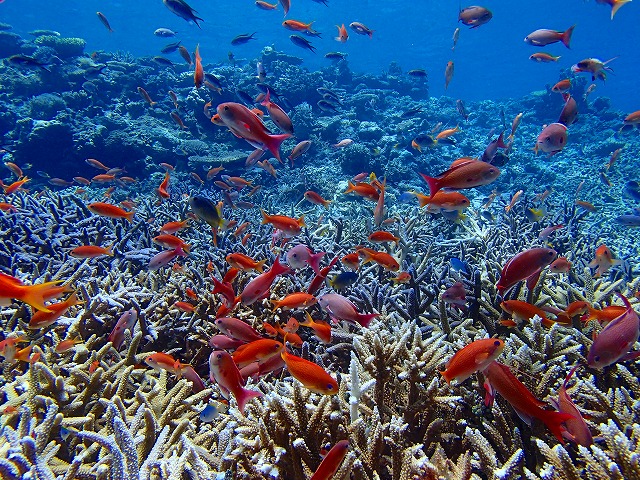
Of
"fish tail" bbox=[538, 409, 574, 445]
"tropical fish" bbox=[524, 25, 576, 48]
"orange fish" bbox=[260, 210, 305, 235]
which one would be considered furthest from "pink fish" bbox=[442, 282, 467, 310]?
"tropical fish" bbox=[524, 25, 576, 48]

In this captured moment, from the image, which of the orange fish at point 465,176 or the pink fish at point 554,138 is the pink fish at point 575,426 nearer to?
the orange fish at point 465,176

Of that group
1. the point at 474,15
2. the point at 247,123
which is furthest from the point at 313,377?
the point at 474,15

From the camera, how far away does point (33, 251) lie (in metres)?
4.73

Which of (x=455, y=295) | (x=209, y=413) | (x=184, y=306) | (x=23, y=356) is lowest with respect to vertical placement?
(x=209, y=413)

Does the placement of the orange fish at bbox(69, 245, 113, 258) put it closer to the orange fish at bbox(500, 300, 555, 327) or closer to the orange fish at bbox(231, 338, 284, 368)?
the orange fish at bbox(231, 338, 284, 368)

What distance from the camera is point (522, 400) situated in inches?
62.1

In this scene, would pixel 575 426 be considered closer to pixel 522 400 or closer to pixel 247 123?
pixel 522 400

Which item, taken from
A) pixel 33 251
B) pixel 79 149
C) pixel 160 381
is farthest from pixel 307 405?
pixel 79 149

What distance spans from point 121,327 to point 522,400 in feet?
9.80

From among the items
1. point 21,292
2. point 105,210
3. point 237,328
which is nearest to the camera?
point 21,292

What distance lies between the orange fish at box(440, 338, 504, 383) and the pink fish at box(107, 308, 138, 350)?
2631 millimetres

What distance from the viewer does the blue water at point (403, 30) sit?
73438 millimetres

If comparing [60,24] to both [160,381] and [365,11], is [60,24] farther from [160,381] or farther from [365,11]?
[160,381]

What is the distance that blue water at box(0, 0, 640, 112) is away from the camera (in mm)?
73438
